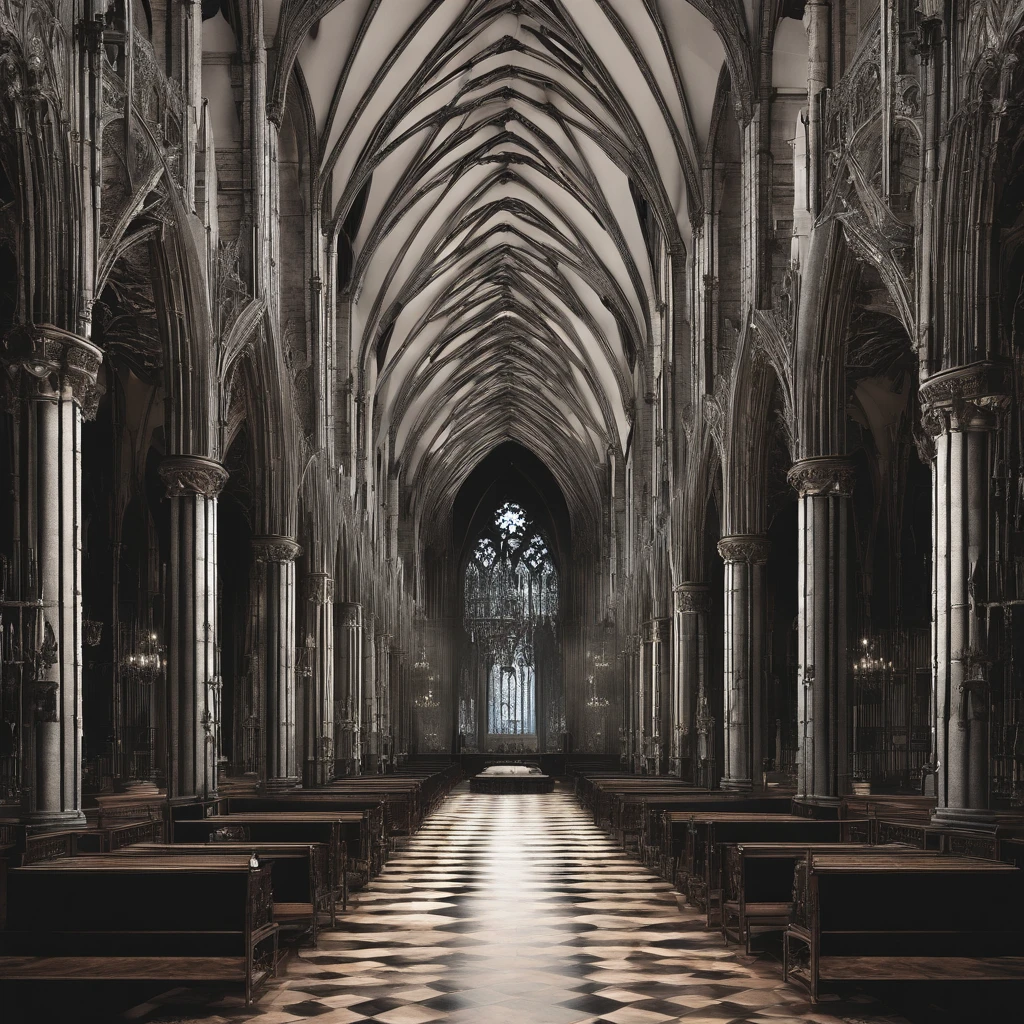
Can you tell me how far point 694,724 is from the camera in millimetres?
31312

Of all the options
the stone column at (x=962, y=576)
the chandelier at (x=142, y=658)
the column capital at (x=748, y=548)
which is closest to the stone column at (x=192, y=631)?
the column capital at (x=748, y=548)

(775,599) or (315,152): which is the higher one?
(315,152)

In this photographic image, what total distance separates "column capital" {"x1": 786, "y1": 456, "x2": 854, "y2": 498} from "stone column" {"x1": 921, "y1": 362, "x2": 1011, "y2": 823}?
6.00 metres

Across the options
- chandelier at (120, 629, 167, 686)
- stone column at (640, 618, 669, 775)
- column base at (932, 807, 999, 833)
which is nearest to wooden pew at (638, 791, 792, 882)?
column base at (932, 807, 999, 833)

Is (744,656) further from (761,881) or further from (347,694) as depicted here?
(347,694)

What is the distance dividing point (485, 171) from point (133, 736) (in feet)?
63.1

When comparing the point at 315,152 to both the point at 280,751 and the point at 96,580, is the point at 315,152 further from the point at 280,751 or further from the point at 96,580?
the point at 280,751

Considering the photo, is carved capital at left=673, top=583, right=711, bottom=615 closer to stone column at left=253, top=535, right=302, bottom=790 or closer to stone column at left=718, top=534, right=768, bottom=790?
stone column at left=718, top=534, right=768, bottom=790

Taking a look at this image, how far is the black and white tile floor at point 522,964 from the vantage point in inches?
395

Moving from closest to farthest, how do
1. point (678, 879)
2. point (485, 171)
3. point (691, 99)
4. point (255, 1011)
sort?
point (255, 1011), point (678, 879), point (691, 99), point (485, 171)

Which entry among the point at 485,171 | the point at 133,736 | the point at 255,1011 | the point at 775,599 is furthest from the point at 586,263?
the point at 255,1011

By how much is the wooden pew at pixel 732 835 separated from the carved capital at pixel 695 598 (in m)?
14.3

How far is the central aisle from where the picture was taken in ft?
33.2

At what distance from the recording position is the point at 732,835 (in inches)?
628
